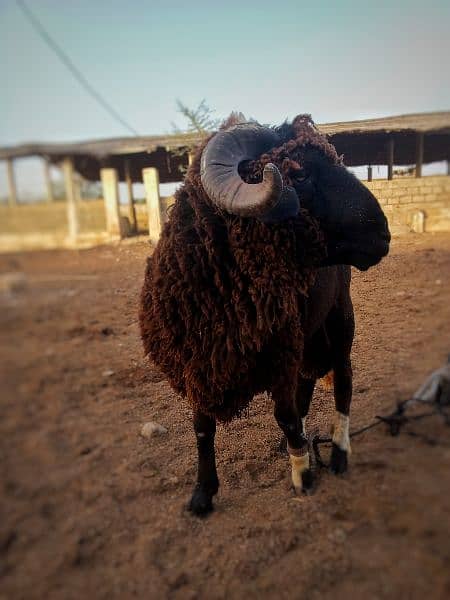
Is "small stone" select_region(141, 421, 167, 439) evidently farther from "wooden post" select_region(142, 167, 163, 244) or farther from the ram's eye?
the ram's eye

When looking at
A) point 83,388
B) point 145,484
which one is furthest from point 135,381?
point 83,388

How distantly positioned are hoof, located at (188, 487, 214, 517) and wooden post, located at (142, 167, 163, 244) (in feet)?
5.19

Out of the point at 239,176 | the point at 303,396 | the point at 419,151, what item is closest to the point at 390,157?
the point at 419,151

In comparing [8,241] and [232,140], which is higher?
[232,140]

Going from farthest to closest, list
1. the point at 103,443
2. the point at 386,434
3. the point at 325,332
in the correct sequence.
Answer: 1. the point at 325,332
2. the point at 386,434
3. the point at 103,443

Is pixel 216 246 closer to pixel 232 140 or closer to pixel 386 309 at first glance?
pixel 232 140

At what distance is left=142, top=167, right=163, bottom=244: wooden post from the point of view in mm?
2258

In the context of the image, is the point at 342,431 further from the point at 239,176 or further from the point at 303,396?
the point at 239,176

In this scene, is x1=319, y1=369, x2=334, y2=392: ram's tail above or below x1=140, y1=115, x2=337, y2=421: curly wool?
below

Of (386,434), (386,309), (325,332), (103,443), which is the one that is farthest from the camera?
(325,332)

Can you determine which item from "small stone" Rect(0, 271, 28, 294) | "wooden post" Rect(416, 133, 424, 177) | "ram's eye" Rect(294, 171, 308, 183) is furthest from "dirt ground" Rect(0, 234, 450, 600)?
"ram's eye" Rect(294, 171, 308, 183)

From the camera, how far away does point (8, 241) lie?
89 centimetres

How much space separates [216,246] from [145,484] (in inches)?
50.6

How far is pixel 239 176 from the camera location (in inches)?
80.5
